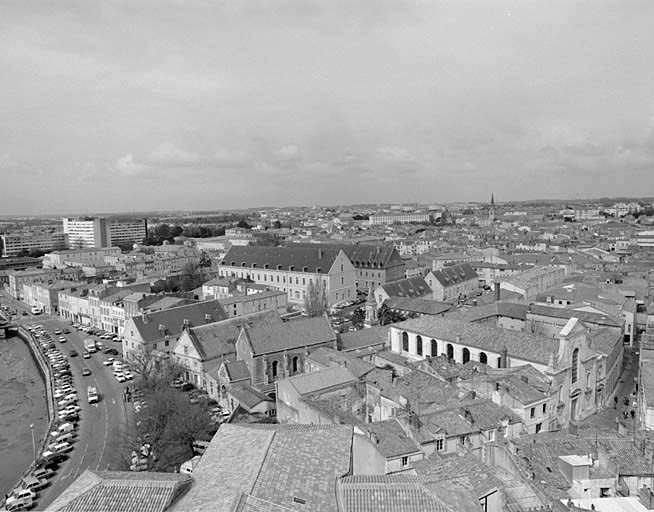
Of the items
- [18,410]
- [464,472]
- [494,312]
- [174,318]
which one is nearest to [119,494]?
[464,472]

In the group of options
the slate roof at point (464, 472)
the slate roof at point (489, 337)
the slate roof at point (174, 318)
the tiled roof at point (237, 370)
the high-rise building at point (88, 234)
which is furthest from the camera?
the high-rise building at point (88, 234)

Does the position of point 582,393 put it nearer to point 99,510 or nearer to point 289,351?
point 289,351

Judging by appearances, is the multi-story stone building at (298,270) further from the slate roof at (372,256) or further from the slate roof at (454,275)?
the slate roof at (454,275)

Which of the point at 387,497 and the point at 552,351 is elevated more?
the point at 387,497

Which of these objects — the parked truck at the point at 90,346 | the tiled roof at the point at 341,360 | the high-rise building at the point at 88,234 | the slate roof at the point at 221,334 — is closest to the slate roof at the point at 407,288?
the slate roof at the point at 221,334

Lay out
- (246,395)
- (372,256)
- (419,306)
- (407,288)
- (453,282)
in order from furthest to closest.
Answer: (372,256) < (453,282) < (407,288) < (419,306) < (246,395)

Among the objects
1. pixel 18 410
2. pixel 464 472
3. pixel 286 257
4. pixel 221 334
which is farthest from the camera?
pixel 286 257

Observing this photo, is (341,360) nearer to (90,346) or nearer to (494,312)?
(494,312)

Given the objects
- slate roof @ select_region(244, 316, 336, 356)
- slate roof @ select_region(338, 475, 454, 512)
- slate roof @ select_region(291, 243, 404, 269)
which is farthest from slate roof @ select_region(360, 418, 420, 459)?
slate roof @ select_region(291, 243, 404, 269)
